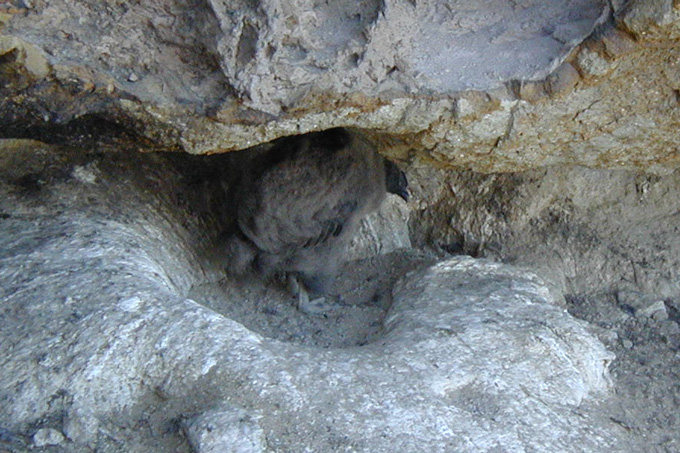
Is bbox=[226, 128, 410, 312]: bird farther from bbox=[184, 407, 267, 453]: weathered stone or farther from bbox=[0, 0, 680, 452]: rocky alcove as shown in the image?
bbox=[184, 407, 267, 453]: weathered stone

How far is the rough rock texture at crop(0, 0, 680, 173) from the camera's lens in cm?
213

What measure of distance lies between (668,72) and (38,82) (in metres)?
1.94

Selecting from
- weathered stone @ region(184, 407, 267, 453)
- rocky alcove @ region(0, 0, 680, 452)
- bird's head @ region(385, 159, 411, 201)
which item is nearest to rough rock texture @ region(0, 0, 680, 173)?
rocky alcove @ region(0, 0, 680, 452)

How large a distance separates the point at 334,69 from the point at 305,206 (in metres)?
0.79

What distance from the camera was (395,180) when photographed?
333cm

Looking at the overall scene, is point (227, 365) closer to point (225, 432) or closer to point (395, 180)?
point (225, 432)


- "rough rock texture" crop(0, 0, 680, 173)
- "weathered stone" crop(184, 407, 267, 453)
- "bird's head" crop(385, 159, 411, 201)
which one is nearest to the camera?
"weathered stone" crop(184, 407, 267, 453)

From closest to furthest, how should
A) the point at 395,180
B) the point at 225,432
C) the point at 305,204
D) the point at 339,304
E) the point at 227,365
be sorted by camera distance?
the point at 225,432, the point at 227,365, the point at 305,204, the point at 339,304, the point at 395,180

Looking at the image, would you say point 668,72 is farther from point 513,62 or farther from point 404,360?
point 404,360

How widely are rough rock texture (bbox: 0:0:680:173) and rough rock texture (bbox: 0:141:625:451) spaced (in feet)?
1.27

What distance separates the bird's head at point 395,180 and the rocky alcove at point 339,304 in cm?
21

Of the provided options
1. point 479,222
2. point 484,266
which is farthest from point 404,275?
point 479,222

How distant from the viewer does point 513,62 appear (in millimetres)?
2367

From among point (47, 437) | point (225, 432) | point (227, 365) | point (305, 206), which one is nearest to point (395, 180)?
point (305, 206)
